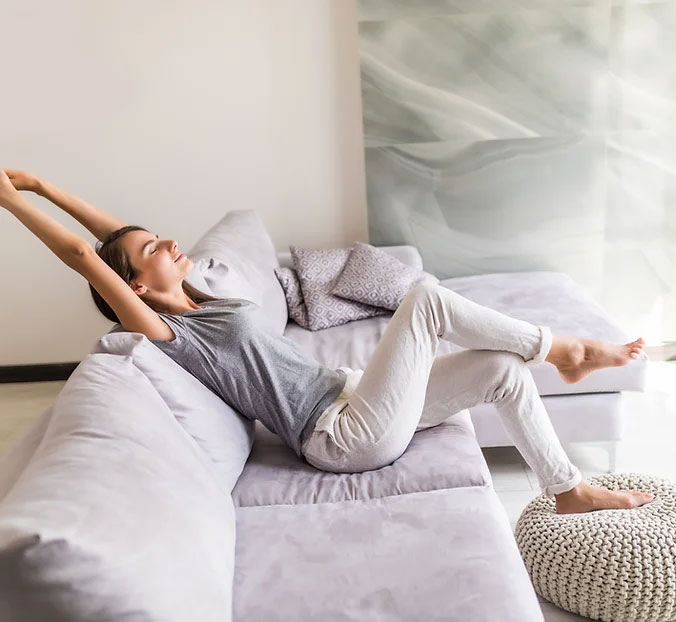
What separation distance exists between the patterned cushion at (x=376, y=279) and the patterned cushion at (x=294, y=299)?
0.14m

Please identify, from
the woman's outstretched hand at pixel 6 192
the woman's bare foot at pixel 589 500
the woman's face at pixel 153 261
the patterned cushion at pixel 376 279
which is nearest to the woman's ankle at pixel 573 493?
the woman's bare foot at pixel 589 500

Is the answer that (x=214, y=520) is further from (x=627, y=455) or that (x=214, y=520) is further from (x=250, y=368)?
(x=627, y=455)

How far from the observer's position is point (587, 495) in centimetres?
201

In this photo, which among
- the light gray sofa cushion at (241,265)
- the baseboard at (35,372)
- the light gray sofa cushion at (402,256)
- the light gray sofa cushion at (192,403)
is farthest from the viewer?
the baseboard at (35,372)

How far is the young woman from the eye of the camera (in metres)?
1.94

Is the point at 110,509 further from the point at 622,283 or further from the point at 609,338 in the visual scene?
the point at 622,283

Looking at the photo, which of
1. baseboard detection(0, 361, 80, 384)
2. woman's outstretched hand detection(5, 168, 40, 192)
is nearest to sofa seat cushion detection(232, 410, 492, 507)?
woman's outstretched hand detection(5, 168, 40, 192)

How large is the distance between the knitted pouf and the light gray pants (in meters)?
0.12

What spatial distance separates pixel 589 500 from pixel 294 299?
1493 mm

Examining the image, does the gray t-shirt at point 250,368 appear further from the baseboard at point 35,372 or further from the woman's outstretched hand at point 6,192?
the baseboard at point 35,372

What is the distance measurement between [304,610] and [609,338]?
1.72 meters

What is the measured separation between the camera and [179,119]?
3.60 m

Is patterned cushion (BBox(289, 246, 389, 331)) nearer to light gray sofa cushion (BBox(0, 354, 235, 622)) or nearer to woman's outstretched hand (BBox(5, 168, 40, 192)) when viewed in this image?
woman's outstretched hand (BBox(5, 168, 40, 192))

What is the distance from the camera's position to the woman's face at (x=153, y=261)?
1992 mm
